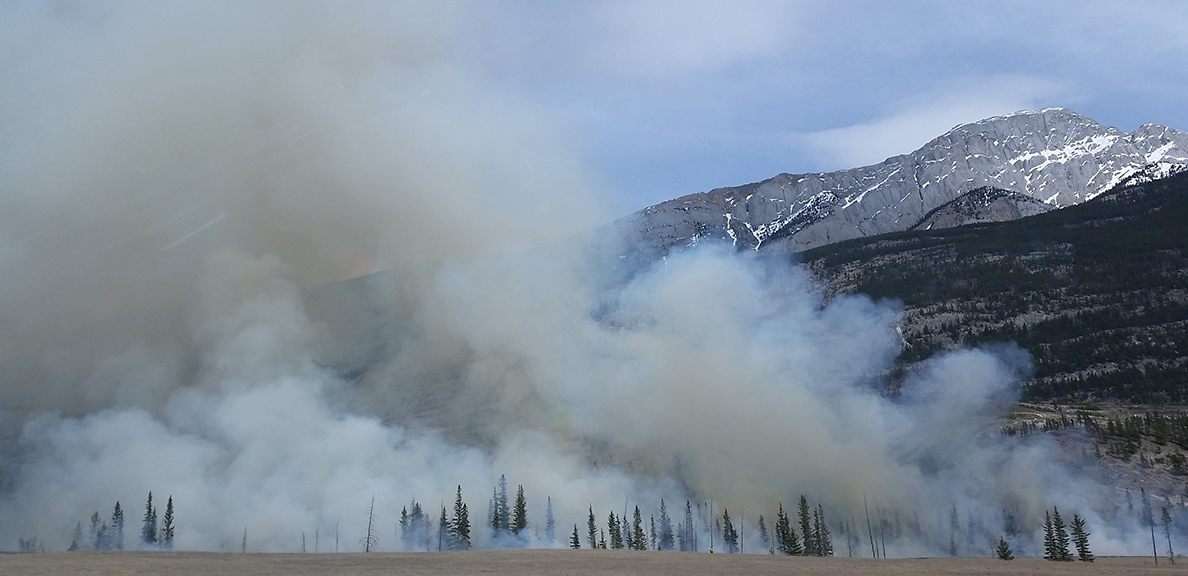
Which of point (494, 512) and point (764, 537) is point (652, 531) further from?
point (494, 512)

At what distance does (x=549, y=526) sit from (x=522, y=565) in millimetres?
78451

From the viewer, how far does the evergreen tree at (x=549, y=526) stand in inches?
6181

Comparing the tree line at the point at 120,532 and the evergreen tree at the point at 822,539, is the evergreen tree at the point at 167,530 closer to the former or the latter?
the tree line at the point at 120,532

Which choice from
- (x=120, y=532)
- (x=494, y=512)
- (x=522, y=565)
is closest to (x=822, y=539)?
(x=494, y=512)

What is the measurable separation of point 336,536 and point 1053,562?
Answer: 103 m

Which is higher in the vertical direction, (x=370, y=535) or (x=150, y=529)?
(x=150, y=529)

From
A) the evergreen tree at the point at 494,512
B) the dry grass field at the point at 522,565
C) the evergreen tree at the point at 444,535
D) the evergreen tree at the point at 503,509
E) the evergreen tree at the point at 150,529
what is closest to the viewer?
the dry grass field at the point at 522,565

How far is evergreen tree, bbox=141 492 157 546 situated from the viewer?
158375 millimetres

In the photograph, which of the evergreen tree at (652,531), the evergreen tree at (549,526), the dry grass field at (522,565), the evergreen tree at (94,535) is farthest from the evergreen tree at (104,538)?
the evergreen tree at (652,531)

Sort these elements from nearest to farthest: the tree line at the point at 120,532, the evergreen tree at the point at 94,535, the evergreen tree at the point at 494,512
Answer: the evergreen tree at the point at 494,512, the tree line at the point at 120,532, the evergreen tree at the point at 94,535

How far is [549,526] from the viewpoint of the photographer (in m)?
165

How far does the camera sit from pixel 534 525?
169 m

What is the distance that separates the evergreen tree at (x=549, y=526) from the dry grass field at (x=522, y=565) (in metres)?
49.5

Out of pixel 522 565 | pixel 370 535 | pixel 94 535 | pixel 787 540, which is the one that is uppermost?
pixel 94 535
